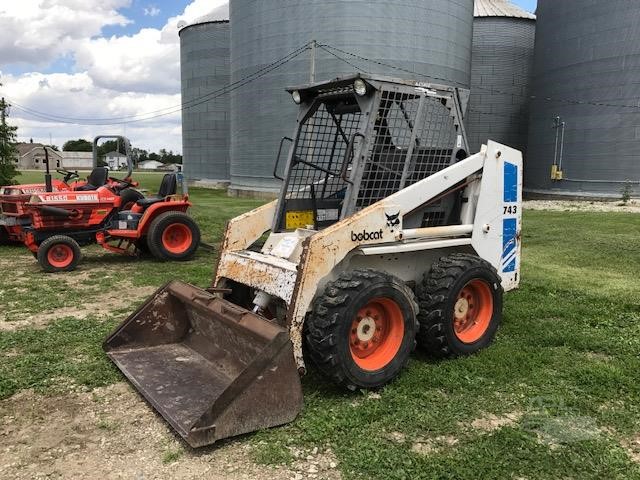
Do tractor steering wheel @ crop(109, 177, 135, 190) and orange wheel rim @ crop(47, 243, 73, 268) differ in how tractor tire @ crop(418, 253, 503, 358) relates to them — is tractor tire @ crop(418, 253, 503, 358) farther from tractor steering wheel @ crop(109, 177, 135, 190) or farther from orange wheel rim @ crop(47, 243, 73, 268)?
tractor steering wheel @ crop(109, 177, 135, 190)

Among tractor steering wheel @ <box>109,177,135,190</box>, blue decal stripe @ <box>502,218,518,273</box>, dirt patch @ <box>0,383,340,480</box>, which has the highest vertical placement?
tractor steering wheel @ <box>109,177,135,190</box>

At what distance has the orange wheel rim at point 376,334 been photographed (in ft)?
13.8

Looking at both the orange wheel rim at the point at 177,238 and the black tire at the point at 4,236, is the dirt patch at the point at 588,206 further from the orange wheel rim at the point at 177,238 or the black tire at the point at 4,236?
the black tire at the point at 4,236

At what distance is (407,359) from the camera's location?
4.36 m

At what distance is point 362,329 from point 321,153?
2071 mm

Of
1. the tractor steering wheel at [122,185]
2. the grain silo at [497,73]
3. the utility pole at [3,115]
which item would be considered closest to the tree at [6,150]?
the utility pole at [3,115]

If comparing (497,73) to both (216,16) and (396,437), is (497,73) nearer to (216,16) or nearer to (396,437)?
(216,16)

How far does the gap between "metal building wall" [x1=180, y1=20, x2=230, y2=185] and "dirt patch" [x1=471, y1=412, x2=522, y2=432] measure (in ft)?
103

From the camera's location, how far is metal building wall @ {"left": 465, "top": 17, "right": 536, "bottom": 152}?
29234 millimetres

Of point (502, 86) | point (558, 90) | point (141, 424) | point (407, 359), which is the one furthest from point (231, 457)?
point (502, 86)

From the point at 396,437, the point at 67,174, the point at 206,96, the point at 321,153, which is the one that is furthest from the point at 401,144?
the point at 206,96

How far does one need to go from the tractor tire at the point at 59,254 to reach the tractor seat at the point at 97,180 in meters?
1.66

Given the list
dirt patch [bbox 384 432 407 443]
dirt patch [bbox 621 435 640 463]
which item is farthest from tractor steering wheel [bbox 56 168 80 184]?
dirt patch [bbox 621 435 640 463]

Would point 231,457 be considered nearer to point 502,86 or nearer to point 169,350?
point 169,350
